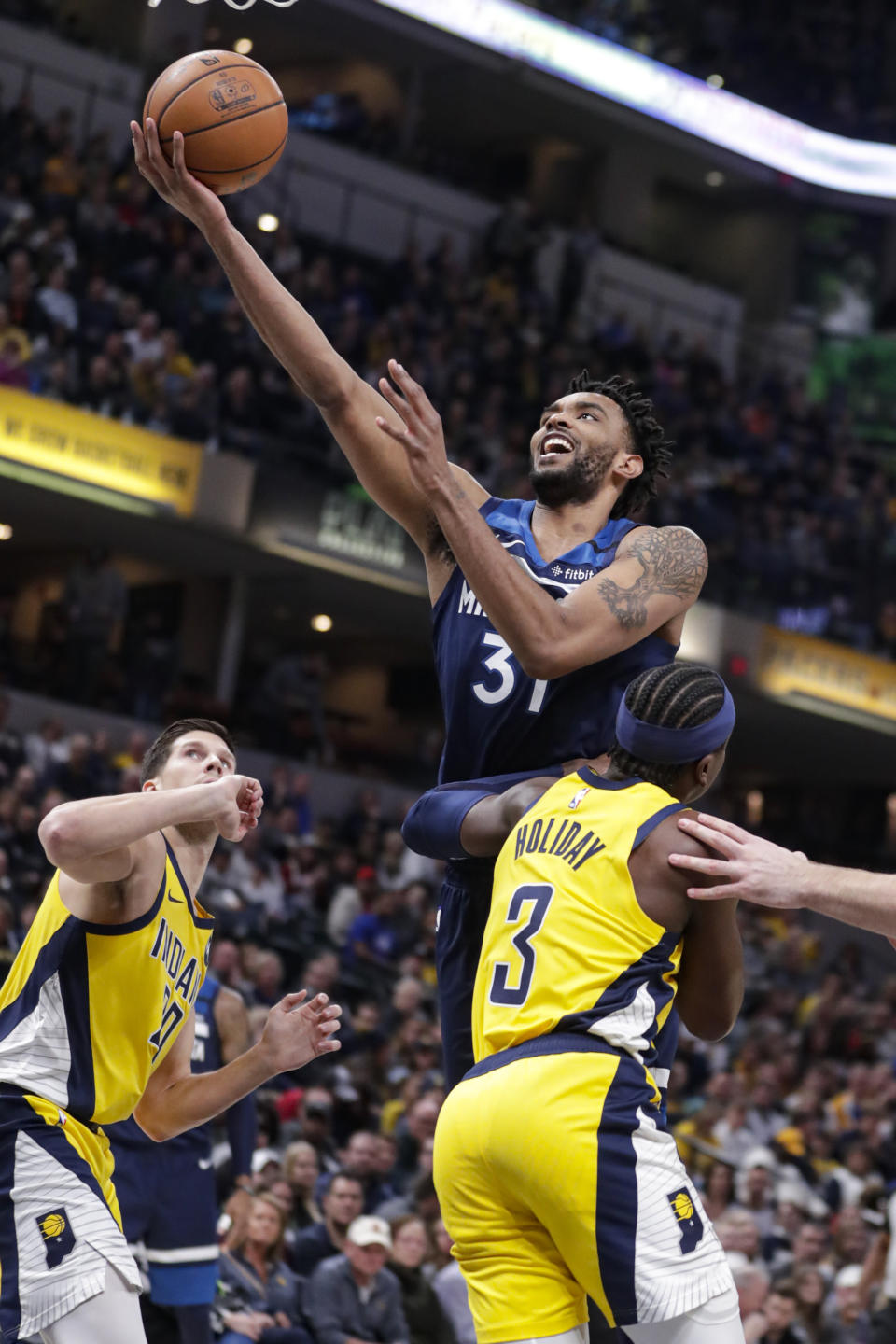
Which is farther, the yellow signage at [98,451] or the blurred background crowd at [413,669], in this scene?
the yellow signage at [98,451]

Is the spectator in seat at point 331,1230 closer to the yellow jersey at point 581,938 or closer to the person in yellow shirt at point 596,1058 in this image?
the person in yellow shirt at point 596,1058

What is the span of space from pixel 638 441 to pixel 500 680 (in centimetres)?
76

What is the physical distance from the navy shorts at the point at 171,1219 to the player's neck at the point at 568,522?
357cm

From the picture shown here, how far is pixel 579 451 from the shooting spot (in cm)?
424

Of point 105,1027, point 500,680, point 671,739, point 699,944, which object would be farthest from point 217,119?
point 699,944

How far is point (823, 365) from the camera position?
29.0 meters

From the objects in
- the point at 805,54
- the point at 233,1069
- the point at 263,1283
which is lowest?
the point at 263,1283

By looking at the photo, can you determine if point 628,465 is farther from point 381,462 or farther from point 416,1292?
point 416,1292

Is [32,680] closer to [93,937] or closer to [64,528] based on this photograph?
[64,528]

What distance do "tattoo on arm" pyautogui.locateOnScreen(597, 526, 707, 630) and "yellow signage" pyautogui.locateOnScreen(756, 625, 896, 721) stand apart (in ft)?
57.9

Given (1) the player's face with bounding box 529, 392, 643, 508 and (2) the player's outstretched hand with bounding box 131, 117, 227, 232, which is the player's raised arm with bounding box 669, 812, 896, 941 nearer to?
(1) the player's face with bounding box 529, 392, 643, 508

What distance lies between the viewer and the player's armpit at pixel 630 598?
377 centimetres

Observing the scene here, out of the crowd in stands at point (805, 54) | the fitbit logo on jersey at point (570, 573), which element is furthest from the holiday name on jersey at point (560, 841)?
the crowd in stands at point (805, 54)

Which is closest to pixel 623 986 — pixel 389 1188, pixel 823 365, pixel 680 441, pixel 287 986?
pixel 389 1188
